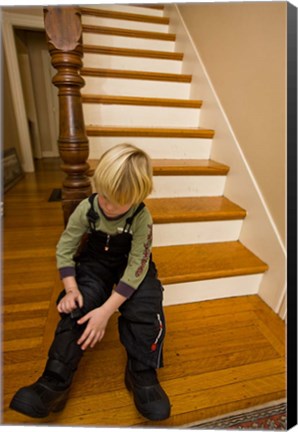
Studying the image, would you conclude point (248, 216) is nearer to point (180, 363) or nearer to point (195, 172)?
point (195, 172)

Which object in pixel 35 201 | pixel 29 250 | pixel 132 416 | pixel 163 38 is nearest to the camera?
pixel 132 416

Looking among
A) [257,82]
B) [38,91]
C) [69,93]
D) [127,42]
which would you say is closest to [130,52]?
[127,42]

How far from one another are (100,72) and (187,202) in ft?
3.08

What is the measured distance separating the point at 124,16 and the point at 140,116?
3.27 ft

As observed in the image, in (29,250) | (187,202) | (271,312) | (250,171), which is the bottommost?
(271,312)

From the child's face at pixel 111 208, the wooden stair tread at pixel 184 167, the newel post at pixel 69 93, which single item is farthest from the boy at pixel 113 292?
the wooden stair tread at pixel 184 167

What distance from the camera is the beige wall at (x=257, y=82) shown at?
39.0 inches

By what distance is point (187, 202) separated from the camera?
1.28 metres

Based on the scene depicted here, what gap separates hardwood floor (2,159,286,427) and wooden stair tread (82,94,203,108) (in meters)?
0.91

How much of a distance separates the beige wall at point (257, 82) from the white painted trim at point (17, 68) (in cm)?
219

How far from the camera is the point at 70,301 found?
648mm

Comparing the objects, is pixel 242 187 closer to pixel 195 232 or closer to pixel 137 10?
pixel 195 232

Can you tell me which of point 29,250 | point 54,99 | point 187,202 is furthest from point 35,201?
point 54,99

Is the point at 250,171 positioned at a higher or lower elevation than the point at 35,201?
higher
